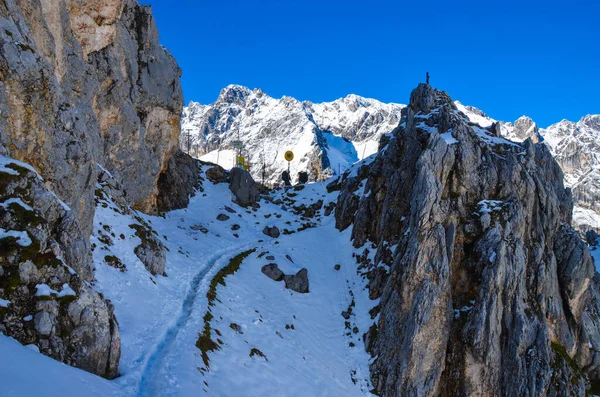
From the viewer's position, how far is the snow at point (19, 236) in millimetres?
14258

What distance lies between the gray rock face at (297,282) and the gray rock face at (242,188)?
1633 inches

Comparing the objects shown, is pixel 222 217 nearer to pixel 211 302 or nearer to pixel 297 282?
pixel 297 282

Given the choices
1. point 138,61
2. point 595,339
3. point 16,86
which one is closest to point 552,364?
point 595,339

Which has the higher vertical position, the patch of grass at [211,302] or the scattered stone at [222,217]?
the scattered stone at [222,217]

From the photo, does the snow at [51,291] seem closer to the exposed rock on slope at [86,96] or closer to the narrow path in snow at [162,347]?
the narrow path in snow at [162,347]

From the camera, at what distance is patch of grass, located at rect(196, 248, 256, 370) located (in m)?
21.2

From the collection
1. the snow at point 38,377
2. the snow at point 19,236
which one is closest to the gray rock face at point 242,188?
the snow at point 19,236

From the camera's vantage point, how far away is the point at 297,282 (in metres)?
45.5

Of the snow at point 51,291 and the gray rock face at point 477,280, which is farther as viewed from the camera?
the gray rock face at point 477,280

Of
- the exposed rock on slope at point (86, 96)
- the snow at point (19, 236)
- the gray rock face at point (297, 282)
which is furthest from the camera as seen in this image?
the gray rock face at point (297, 282)

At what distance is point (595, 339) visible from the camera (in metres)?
41.7

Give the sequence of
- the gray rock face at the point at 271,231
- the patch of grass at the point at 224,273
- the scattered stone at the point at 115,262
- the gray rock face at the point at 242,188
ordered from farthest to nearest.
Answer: the gray rock face at the point at 242,188 → the gray rock face at the point at 271,231 → the patch of grass at the point at 224,273 → the scattered stone at the point at 115,262

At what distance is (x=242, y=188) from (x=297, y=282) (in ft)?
151

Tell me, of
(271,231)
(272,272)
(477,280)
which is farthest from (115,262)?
(271,231)
